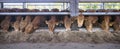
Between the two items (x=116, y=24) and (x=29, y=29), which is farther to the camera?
(x=116, y=24)

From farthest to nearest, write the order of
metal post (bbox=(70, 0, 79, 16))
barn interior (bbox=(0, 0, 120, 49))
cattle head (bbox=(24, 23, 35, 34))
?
1. cattle head (bbox=(24, 23, 35, 34))
2. barn interior (bbox=(0, 0, 120, 49))
3. metal post (bbox=(70, 0, 79, 16))

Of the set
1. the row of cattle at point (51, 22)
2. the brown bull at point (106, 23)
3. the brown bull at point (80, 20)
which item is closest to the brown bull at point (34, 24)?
the row of cattle at point (51, 22)

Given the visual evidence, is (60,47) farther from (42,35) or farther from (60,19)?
(60,19)

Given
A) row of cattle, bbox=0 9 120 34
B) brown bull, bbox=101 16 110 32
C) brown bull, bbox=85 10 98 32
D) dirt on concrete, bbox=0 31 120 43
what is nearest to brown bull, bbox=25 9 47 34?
row of cattle, bbox=0 9 120 34

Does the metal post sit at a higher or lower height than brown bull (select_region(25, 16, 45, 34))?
higher

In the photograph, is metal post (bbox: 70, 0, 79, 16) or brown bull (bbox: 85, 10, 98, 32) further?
brown bull (bbox: 85, 10, 98, 32)

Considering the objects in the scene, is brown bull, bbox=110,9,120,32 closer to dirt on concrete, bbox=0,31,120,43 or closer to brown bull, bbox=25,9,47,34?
dirt on concrete, bbox=0,31,120,43

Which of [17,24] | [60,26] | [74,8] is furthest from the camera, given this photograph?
[60,26]

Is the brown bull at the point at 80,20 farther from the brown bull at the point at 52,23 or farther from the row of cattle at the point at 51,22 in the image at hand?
the brown bull at the point at 52,23

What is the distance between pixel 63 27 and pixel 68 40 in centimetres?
55

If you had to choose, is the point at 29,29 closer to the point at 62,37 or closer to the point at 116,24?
the point at 62,37

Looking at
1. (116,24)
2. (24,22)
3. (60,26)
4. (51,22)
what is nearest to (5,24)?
(24,22)

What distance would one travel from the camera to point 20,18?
4797 millimetres

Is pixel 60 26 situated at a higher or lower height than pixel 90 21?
lower
